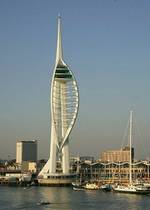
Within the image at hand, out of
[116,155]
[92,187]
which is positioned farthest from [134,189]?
[116,155]

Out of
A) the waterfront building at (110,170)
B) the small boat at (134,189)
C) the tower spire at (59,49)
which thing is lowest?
the small boat at (134,189)

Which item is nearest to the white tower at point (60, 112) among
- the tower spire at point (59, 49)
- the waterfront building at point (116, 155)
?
the tower spire at point (59, 49)

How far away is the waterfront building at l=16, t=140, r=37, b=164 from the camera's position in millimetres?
131938

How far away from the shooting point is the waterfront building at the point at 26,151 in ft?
433

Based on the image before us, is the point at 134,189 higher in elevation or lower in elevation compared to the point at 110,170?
lower

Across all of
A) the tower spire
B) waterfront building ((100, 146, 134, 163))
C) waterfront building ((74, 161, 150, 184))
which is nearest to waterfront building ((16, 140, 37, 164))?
waterfront building ((100, 146, 134, 163))

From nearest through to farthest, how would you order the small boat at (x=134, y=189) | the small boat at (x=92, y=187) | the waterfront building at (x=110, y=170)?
the small boat at (x=134, y=189)
the small boat at (x=92, y=187)
the waterfront building at (x=110, y=170)

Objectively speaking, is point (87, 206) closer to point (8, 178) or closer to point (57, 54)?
point (57, 54)

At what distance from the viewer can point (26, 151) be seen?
13350 centimetres

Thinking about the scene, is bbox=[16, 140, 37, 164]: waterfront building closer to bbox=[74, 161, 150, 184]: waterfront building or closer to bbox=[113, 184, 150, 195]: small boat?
bbox=[74, 161, 150, 184]: waterfront building

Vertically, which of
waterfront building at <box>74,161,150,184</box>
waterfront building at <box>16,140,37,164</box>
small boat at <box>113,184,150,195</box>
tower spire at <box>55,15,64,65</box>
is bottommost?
small boat at <box>113,184,150,195</box>

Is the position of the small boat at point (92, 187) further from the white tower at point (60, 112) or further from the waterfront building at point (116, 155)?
the waterfront building at point (116, 155)

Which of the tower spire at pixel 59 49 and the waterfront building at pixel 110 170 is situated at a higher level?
the tower spire at pixel 59 49

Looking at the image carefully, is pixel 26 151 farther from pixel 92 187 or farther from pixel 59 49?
pixel 92 187
